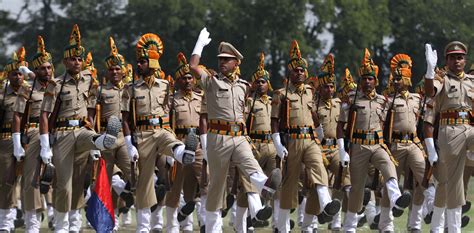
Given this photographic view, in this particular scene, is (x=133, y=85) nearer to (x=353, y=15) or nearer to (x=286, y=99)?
(x=286, y=99)

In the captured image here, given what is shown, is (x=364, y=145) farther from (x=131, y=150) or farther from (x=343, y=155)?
(x=131, y=150)

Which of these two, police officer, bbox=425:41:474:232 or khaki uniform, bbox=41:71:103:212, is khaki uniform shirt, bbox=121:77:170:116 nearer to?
khaki uniform, bbox=41:71:103:212

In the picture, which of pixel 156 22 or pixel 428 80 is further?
pixel 156 22

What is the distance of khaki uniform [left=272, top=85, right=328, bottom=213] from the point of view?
736 inches

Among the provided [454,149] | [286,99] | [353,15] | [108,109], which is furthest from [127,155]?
[353,15]

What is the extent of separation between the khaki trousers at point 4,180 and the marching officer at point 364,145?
3.95 metres

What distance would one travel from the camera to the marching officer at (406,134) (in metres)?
20.0

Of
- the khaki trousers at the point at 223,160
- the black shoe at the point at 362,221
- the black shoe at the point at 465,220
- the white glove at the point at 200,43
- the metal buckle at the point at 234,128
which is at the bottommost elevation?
the black shoe at the point at 362,221

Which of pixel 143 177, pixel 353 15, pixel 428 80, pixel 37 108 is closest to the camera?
pixel 428 80

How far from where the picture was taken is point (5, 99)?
19328 mm

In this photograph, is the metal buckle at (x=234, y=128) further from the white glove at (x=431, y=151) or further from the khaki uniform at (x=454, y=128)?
the white glove at (x=431, y=151)

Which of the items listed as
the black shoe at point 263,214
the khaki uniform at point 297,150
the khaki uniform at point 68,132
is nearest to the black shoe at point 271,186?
the black shoe at point 263,214

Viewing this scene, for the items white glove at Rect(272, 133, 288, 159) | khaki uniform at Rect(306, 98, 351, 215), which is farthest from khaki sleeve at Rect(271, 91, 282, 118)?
khaki uniform at Rect(306, 98, 351, 215)

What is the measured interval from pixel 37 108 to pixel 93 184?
233 centimetres
